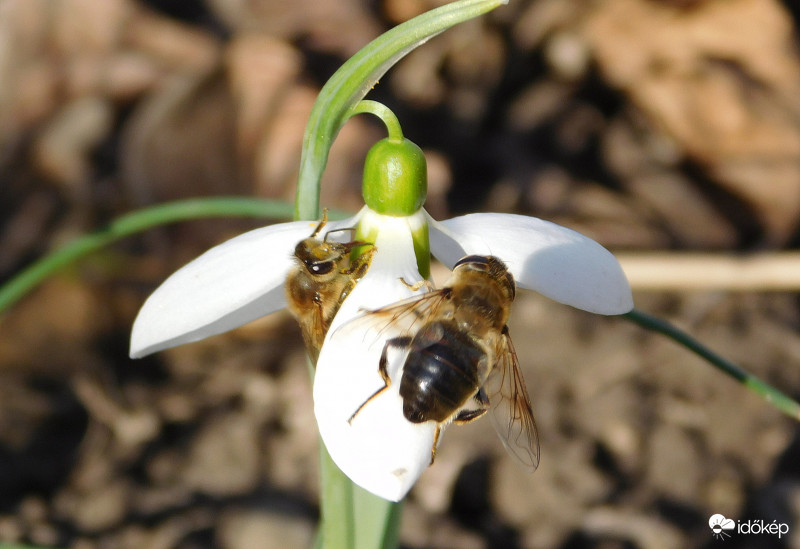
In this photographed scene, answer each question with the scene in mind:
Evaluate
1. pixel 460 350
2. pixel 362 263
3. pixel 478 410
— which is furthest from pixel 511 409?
pixel 362 263

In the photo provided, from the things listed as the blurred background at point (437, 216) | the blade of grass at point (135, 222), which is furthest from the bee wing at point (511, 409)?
the blurred background at point (437, 216)

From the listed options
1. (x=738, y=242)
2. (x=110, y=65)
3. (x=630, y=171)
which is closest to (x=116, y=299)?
(x=110, y=65)

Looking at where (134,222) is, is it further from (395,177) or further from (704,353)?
(704,353)

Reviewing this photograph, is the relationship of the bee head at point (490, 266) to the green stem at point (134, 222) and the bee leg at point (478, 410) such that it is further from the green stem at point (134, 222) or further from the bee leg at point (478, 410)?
the green stem at point (134, 222)

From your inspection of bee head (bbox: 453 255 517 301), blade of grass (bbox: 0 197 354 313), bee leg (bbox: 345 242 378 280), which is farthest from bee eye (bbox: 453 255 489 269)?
blade of grass (bbox: 0 197 354 313)

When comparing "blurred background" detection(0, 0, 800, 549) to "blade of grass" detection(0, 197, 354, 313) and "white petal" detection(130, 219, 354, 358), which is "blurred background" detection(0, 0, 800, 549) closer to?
"blade of grass" detection(0, 197, 354, 313)

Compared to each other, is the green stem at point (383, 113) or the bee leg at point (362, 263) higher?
the green stem at point (383, 113)
